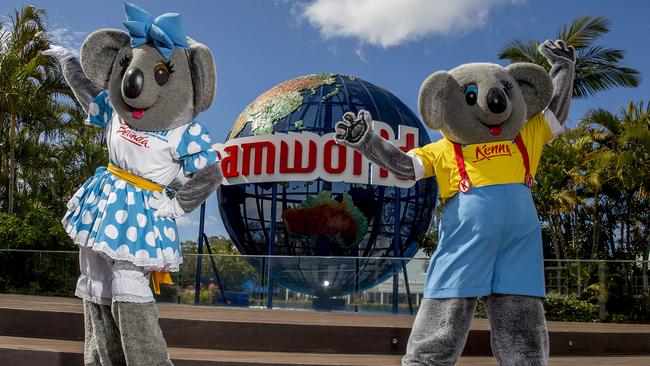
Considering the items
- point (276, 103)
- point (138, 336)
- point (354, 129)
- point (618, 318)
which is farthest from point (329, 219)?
point (138, 336)

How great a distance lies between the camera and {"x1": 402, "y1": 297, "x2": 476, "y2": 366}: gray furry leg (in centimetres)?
291

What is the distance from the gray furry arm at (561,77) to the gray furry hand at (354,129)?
42.0 inches

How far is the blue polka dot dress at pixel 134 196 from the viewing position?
297 centimetres

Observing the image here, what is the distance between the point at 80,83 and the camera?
139 inches

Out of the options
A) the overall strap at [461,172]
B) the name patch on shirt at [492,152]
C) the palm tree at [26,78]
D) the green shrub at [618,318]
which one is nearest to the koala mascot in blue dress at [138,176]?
the overall strap at [461,172]

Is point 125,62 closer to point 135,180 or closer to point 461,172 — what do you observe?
point 135,180

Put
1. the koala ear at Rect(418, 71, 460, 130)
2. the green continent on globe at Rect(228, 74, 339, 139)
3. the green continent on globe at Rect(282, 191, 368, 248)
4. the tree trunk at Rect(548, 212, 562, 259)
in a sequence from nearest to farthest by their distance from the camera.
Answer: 1. the koala ear at Rect(418, 71, 460, 130)
2. the green continent on globe at Rect(282, 191, 368, 248)
3. the green continent on globe at Rect(228, 74, 339, 139)
4. the tree trunk at Rect(548, 212, 562, 259)

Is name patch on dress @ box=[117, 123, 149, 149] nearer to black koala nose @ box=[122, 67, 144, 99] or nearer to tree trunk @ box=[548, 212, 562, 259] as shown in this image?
black koala nose @ box=[122, 67, 144, 99]

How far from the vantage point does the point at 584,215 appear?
19172 mm

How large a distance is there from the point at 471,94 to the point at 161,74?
159 cm

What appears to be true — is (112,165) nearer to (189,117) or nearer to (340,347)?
(189,117)

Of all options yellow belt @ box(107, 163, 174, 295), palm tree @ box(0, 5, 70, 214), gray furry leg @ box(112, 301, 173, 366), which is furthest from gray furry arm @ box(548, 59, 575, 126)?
palm tree @ box(0, 5, 70, 214)

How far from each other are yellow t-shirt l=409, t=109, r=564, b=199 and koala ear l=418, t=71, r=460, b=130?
180mm

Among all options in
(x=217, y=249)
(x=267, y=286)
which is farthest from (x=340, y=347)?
(x=217, y=249)
